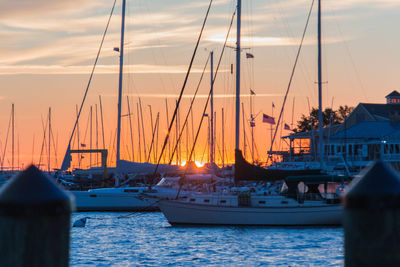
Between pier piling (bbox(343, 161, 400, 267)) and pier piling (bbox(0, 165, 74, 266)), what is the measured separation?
131 cm

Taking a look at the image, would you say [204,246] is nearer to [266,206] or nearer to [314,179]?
[266,206]

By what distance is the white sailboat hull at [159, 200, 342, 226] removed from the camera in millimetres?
43125

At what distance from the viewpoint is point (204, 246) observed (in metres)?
35.2

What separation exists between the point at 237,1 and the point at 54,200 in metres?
45.3

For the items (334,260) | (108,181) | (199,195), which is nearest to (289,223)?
(199,195)

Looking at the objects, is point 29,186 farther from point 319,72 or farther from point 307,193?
point 319,72

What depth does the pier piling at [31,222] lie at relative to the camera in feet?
10.8

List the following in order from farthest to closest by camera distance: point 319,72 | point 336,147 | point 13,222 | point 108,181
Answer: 1. point 108,181
2. point 336,147
3. point 319,72
4. point 13,222

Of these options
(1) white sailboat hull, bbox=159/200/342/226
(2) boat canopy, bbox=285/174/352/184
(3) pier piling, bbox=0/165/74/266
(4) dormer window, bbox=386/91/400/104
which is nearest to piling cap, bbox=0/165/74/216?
(3) pier piling, bbox=0/165/74/266

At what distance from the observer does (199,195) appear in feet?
149

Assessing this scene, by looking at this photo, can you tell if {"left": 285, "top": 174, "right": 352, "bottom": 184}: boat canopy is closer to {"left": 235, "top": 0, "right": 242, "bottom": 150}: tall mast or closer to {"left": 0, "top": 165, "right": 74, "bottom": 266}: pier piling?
{"left": 235, "top": 0, "right": 242, "bottom": 150}: tall mast

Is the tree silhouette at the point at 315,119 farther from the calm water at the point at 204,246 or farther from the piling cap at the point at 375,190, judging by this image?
the piling cap at the point at 375,190

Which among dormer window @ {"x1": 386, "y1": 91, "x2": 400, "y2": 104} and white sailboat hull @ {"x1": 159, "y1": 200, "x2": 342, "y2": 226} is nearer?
white sailboat hull @ {"x1": 159, "y1": 200, "x2": 342, "y2": 226}

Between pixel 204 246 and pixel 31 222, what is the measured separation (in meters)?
32.3
